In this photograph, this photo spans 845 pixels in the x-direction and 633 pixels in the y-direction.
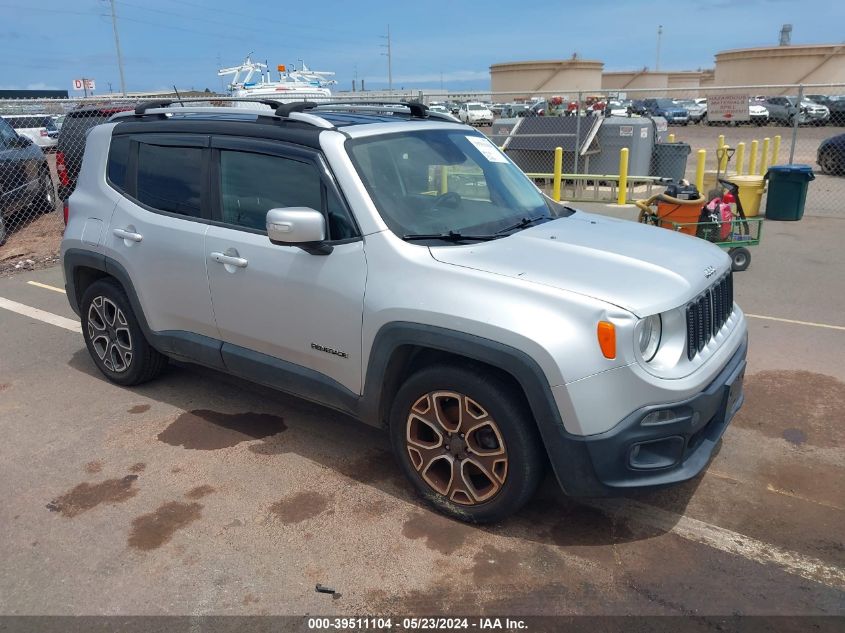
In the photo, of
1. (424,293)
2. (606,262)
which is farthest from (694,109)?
(424,293)

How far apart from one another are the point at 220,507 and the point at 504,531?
146cm

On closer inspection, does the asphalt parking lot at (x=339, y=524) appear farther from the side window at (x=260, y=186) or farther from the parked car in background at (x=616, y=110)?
the parked car in background at (x=616, y=110)

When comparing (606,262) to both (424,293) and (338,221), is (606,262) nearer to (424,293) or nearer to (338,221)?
(424,293)

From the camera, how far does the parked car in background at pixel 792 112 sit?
103 ft

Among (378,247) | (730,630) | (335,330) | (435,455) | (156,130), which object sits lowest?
(730,630)

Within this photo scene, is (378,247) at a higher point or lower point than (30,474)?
higher

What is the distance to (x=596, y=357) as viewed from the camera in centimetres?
284

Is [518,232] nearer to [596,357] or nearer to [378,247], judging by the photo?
[378,247]

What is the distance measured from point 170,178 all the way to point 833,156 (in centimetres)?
1794

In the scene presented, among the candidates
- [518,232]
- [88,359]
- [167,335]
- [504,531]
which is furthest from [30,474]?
[518,232]

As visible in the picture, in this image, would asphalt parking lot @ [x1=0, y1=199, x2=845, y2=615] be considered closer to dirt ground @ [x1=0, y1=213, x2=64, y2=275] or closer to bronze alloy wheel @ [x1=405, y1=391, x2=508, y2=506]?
bronze alloy wheel @ [x1=405, y1=391, x2=508, y2=506]

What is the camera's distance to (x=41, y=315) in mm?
7016

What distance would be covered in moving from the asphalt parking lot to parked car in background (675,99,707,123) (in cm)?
4112

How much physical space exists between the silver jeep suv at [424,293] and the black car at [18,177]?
6199 millimetres
